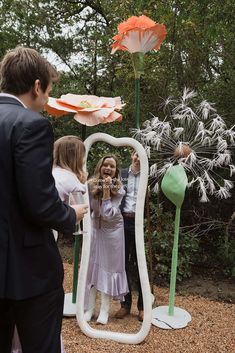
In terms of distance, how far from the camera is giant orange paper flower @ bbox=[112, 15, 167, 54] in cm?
277

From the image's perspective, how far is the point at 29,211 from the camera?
4.20ft

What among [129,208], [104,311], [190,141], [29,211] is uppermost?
[190,141]

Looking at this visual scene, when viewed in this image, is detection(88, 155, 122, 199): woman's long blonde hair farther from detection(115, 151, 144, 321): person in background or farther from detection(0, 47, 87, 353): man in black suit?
detection(0, 47, 87, 353): man in black suit

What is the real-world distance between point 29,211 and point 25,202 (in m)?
0.03

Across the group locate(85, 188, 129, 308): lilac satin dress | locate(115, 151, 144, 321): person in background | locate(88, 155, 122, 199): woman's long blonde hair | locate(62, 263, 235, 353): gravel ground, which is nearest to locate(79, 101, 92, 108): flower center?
locate(88, 155, 122, 199): woman's long blonde hair

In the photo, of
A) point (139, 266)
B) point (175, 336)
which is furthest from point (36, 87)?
point (175, 336)

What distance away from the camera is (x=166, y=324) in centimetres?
321

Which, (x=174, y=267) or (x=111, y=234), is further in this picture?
(x=174, y=267)

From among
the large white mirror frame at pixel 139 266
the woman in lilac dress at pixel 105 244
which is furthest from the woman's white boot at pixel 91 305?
the large white mirror frame at pixel 139 266

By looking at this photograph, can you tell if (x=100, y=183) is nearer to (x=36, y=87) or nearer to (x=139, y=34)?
(x=139, y=34)

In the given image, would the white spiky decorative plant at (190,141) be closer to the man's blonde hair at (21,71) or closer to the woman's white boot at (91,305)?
the woman's white boot at (91,305)

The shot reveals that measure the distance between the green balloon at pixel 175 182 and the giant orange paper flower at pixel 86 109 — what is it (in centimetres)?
63

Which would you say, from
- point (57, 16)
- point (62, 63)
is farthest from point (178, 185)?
point (57, 16)

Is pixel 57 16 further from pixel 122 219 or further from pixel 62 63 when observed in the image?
pixel 122 219
